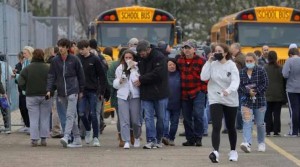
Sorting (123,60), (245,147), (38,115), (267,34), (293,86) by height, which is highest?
(123,60)

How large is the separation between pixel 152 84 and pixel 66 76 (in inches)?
55.4

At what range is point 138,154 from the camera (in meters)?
15.6

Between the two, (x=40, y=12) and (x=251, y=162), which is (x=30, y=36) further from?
(x=40, y=12)

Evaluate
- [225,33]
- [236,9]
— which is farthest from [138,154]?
[236,9]

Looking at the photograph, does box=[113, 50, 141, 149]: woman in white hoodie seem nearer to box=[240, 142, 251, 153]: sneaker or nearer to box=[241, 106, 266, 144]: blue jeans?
box=[241, 106, 266, 144]: blue jeans

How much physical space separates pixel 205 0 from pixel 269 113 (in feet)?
111

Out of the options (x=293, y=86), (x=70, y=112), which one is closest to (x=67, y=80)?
(x=70, y=112)

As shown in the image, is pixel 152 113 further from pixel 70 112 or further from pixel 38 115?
pixel 38 115

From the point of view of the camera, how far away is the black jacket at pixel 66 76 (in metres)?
16.5

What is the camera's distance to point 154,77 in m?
16.3

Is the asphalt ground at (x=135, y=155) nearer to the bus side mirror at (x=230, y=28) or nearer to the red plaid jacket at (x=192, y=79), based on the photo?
the red plaid jacket at (x=192, y=79)

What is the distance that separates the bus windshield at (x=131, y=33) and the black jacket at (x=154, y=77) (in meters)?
11.9

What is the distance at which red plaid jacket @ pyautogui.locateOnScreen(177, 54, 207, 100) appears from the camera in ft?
55.2

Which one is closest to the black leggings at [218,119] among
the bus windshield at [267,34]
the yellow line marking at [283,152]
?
the yellow line marking at [283,152]
